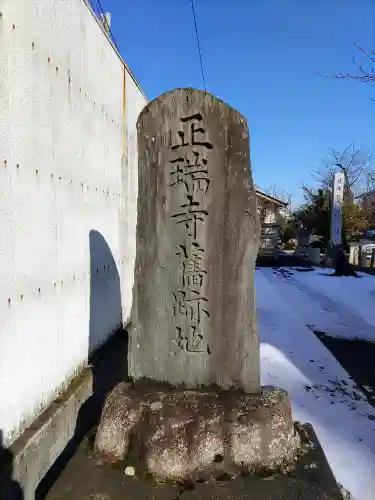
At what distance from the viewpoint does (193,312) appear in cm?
236

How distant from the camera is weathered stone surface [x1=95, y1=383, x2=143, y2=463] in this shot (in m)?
2.09

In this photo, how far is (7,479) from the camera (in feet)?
6.75

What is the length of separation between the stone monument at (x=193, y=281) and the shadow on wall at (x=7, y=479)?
1.62 feet

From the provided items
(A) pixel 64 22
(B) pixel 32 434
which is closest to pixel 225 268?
(B) pixel 32 434

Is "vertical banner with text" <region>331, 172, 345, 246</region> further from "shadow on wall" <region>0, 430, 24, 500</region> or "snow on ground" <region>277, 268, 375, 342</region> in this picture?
"shadow on wall" <region>0, 430, 24, 500</region>

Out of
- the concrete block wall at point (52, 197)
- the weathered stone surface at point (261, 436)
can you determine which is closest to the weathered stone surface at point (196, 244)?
the weathered stone surface at point (261, 436)

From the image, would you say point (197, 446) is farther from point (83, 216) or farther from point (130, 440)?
point (83, 216)

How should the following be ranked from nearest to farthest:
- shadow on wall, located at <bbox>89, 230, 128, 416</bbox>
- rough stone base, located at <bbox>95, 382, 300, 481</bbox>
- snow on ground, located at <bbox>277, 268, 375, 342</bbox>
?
rough stone base, located at <bbox>95, 382, 300, 481</bbox> < shadow on wall, located at <bbox>89, 230, 128, 416</bbox> < snow on ground, located at <bbox>277, 268, 375, 342</bbox>

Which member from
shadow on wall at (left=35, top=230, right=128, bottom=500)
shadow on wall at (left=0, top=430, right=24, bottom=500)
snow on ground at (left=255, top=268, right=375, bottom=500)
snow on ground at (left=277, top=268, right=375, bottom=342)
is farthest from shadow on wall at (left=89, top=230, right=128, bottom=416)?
snow on ground at (left=277, top=268, right=375, bottom=342)

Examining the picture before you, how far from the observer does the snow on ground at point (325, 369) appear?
110 inches

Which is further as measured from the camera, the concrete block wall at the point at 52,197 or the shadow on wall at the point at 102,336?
the shadow on wall at the point at 102,336

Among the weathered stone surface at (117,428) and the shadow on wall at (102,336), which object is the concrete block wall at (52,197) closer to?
the shadow on wall at (102,336)

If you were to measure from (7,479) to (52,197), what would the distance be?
183 centimetres

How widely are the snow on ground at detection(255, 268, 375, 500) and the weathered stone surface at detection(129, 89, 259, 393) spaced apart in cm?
115
